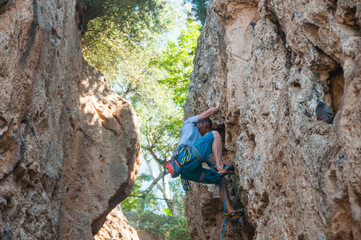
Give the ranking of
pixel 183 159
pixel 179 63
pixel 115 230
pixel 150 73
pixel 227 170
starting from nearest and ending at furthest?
pixel 183 159, pixel 227 170, pixel 115 230, pixel 150 73, pixel 179 63

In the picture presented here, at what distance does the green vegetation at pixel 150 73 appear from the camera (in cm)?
1431

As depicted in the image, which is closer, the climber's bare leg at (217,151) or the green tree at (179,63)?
the climber's bare leg at (217,151)

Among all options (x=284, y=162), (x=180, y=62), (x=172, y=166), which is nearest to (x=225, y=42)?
(x=172, y=166)

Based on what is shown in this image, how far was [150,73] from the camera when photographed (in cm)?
2041

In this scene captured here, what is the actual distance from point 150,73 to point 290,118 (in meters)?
14.4

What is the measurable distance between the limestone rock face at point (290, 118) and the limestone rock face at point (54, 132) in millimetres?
2781

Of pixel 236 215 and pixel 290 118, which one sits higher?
pixel 290 118

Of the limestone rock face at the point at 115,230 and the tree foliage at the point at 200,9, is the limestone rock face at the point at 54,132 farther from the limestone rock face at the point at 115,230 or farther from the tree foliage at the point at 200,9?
the tree foliage at the point at 200,9

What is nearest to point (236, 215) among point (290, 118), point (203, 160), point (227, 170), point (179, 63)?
point (227, 170)

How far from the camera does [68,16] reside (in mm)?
10164

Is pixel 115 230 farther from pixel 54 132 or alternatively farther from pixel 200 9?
pixel 200 9

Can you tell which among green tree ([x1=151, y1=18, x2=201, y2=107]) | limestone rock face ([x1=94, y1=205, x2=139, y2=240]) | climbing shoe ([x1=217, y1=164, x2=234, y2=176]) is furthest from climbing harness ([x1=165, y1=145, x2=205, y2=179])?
green tree ([x1=151, y1=18, x2=201, y2=107])

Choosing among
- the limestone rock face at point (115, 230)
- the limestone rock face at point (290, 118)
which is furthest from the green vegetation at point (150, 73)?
the limestone rock face at point (290, 118)

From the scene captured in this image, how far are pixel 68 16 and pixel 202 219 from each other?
5161mm
